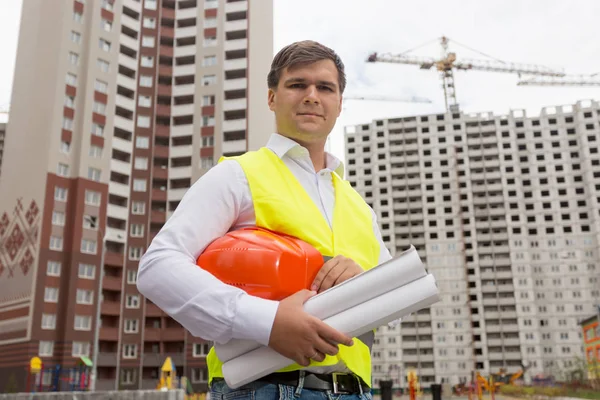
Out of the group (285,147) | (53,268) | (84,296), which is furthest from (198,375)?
(285,147)

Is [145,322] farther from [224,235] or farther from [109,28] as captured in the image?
[224,235]

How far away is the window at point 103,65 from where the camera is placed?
5569 centimetres

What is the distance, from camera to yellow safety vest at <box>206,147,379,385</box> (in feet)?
5.78

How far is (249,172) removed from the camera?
186cm

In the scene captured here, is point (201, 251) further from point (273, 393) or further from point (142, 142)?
point (142, 142)

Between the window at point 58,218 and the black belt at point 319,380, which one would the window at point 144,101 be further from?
Result: the black belt at point 319,380

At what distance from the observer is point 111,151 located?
54.7 metres

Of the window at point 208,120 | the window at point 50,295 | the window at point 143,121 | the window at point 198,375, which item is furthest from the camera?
the window at point 208,120

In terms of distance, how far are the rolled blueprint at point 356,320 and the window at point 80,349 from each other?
49.9m

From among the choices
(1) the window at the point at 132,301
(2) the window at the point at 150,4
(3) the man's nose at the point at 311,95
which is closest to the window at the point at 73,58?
(2) the window at the point at 150,4

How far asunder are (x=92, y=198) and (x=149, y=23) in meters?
23.3

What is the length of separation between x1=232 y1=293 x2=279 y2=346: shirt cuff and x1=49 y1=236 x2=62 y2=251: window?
5129 centimetres

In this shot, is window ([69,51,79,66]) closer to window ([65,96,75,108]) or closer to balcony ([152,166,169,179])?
window ([65,96,75,108])

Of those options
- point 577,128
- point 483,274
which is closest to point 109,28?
point 483,274
